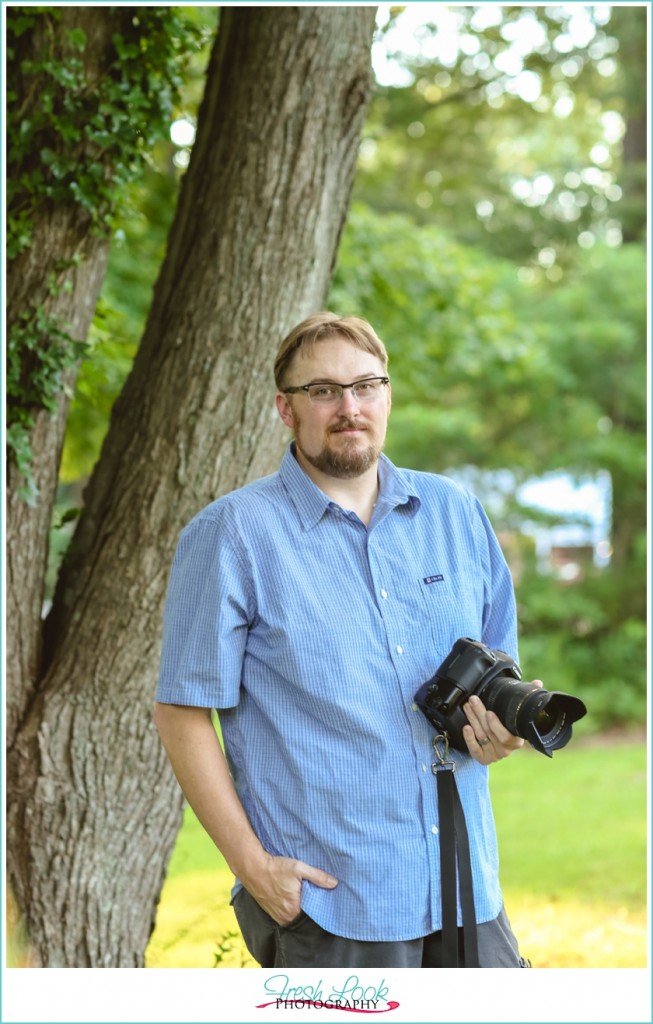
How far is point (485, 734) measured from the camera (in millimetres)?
2232

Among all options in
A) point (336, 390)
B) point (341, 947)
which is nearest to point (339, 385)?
point (336, 390)

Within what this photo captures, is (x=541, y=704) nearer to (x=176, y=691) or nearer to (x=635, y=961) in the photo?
(x=176, y=691)

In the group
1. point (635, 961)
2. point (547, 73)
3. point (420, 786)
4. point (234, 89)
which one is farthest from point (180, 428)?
point (547, 73)

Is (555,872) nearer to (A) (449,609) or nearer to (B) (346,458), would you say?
(A) (449,609)

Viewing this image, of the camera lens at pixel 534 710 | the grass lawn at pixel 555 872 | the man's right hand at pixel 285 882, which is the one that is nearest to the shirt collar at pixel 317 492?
the camera lens at pixel 534 710

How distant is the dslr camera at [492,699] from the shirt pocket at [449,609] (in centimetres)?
6

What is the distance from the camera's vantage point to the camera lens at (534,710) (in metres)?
2.13

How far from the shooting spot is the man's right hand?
214cm

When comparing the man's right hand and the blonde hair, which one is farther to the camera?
the blonde hair

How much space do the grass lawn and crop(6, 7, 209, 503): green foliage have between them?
1.92 m

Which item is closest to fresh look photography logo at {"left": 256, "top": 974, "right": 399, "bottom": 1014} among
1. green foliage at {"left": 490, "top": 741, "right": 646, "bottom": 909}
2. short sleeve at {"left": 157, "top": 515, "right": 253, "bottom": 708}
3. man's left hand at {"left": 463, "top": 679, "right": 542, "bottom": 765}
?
man's left hand at {"left": 463, "top": 679, "right": 542, "bottom": 765}

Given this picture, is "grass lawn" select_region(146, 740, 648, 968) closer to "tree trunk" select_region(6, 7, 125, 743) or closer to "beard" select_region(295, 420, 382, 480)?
"tree trunk" select_region(6, 7, 125, 743)

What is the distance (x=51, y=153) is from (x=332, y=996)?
2.56 m

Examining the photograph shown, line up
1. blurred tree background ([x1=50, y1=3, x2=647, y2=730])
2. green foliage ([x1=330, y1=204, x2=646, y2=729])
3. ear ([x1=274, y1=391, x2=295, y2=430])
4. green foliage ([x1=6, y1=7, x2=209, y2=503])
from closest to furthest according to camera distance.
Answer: ear ([x1=274, y1=391, x2=295, y2=430]) → green foliage ([x1=6, y1=7, x2=209, y2=503]) → blurred tree background ([x1=50, y1=3, x2=647, y2=730]) → green foliage ([x1=330, y1=204, x2=646, y2=729])
